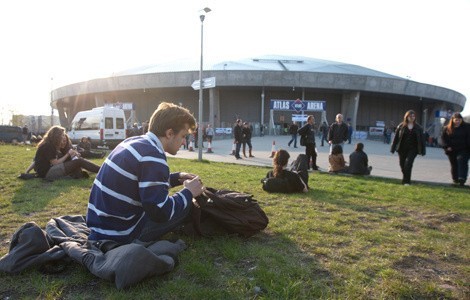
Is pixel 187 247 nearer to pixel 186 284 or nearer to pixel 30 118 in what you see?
pixel 186 284

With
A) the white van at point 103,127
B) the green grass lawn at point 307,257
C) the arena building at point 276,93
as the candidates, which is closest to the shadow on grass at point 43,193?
the green grass lawn at point 307,257

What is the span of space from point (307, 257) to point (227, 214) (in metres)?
0.94

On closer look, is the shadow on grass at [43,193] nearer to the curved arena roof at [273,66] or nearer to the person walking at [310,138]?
the person walking at [310,138]

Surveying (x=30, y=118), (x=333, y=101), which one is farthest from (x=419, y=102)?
(x=30, y=118)

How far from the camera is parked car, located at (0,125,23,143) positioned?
26.9 metres

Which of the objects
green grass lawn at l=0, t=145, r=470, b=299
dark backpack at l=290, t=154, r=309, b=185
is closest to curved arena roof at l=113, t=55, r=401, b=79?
dark backpack at l=290, t=154, r=309, b=185

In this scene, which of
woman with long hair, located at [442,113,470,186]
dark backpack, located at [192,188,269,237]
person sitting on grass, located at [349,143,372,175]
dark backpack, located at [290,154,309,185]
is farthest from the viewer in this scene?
person sitting on grass, located at [349,143,372,175]

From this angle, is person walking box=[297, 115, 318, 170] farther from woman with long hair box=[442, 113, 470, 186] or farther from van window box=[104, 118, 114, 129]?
van window box=[104, 118, 114, 129]

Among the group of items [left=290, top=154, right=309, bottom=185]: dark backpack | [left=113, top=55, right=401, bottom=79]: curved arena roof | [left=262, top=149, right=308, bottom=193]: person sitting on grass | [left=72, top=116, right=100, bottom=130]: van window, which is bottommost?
[left=262, top=149, right=308, bottom=193]: person sitting on grass

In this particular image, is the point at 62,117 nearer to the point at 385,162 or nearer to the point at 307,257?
the point at 385,162

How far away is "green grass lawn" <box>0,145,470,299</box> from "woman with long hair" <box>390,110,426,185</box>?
2.27 meters

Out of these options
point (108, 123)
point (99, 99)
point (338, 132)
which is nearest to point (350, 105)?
point (108, 123)

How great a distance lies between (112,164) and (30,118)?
166 feet

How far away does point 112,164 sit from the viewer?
276cm
